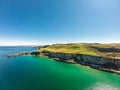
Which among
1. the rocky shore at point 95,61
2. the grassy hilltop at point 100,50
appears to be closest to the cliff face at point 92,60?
the rocky shore at point 95,61

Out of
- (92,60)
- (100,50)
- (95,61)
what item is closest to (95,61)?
(95,61)

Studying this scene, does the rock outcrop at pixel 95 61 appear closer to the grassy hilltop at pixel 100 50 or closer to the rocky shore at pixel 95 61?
the rocky shore at pixel 95 61

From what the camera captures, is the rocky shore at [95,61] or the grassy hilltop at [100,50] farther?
the grassy hilltop at [100,50]

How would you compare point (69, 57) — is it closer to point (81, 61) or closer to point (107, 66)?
point (81, 61)

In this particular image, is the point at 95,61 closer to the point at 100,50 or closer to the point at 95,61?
the point at 95,61

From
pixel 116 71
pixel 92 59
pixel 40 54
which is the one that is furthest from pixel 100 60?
pixel 40 54

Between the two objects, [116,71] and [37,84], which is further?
[116,71]

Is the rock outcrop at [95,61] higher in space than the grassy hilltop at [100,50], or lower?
lower

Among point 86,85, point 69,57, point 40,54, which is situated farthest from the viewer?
point 40,54

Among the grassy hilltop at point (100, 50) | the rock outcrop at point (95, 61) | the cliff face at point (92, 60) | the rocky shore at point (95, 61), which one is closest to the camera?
the rocky shore at point (95, 61)

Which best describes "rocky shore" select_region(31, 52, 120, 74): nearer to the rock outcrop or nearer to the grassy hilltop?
the rock outcrop

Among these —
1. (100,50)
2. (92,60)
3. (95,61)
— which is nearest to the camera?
(95,61)
